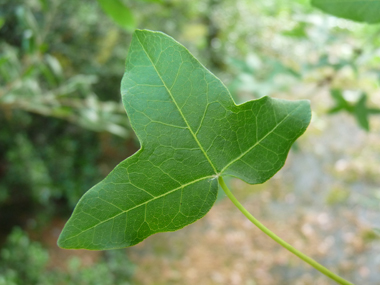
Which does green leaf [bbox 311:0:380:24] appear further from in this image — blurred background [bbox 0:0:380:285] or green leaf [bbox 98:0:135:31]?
blurred background [bbox 0:0:380:285]

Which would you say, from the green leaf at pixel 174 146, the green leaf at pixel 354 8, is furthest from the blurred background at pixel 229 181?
the green leaf at pixel 174 146

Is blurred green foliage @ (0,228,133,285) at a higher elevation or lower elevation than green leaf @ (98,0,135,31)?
lower

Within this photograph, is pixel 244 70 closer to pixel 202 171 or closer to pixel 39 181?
pixel 202 171

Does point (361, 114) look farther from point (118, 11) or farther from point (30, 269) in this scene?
point (30, 269)

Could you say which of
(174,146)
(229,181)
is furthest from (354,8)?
(229,181)

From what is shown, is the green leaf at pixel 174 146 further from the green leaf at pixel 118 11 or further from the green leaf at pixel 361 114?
the green leaf at pixel 361 114

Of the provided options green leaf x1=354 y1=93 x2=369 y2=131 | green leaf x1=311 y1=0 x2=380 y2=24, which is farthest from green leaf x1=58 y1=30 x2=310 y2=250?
green leaf x1=354 y1=93 x2=369 y2=131
